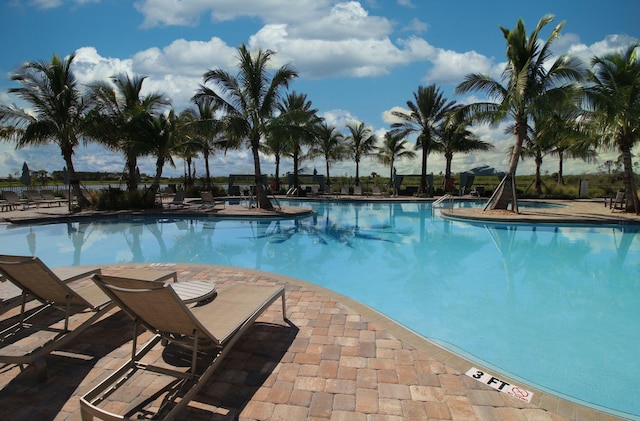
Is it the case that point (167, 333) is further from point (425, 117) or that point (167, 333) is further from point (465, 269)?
point (425, 117)

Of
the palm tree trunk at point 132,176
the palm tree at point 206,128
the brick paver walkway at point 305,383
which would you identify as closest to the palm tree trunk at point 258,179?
the palm tree at point 206,128

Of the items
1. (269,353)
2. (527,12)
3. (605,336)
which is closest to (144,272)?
(269,353)

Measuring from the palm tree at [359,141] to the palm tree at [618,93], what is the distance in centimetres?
1647

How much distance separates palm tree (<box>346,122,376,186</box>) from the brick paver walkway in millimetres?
25794

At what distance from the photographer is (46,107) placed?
15297 mm

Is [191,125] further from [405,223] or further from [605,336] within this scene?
[605,336]

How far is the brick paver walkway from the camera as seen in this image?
8.76 feet

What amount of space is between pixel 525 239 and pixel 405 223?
15.1ft

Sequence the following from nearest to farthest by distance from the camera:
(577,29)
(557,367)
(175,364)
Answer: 1. (175,364)
2. (557,367)
3. (577,29)

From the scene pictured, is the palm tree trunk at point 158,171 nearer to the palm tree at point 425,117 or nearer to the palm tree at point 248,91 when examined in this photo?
the palm tree at point 248,91

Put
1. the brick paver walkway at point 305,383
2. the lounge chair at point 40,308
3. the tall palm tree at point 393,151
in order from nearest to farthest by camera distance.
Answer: the brick paver walkway at point 305,383, the lounge chair at point 40,308, the tall palm tree at point 393,151

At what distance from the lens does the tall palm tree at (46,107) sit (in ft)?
48.8

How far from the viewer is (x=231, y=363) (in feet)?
11.0

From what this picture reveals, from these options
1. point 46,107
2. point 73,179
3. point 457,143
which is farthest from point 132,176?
point 457,143
